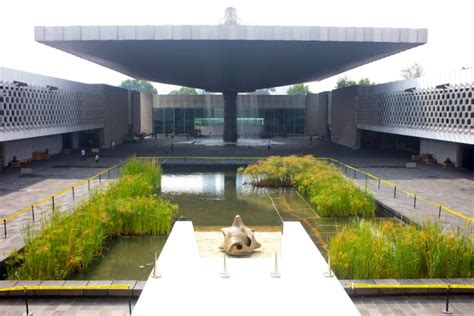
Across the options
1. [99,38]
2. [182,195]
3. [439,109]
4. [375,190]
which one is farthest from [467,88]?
[99,38]

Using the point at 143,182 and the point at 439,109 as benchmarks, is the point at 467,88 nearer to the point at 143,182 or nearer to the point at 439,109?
the point at 439,109

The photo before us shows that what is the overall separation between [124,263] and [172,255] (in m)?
4.04

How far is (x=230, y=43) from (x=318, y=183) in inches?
494

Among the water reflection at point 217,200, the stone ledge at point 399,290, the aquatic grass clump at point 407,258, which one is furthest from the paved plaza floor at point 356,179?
the water reflection at point 217,200

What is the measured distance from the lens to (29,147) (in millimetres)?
34656

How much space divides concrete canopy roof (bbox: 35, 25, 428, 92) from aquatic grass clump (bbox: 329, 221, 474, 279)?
19.1m

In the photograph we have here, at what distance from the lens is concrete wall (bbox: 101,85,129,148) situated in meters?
47.3

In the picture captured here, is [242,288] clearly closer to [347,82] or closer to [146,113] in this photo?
[146,113]

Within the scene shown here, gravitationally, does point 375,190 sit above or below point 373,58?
below

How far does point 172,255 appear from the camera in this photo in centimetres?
920

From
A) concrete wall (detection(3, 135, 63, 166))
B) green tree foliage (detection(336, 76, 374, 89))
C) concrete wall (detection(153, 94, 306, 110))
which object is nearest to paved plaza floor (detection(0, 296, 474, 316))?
concrete wall (detection(3, 135, 63, 166))

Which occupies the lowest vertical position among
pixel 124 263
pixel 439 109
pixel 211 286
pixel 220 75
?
pixel 124 263

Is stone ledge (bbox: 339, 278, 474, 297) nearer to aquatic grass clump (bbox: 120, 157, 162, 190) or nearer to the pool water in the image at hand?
the pool water

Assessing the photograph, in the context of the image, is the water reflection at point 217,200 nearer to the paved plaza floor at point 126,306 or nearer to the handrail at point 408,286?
the handrail at point 408,286
